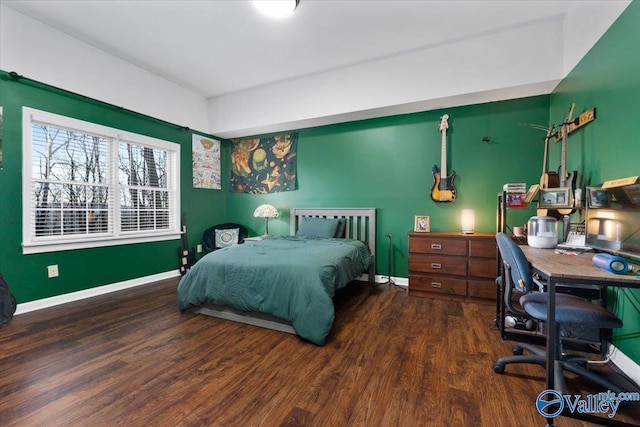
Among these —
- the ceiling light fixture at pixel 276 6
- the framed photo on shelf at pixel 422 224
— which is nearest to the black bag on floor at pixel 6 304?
the ceiling light fixture at pixel 276 6

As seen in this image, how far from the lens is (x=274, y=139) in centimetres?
445

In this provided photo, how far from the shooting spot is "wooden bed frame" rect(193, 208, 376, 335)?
7.48 ft

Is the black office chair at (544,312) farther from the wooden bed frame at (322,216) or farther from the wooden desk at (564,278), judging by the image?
the wooden bed frame at (322,216)

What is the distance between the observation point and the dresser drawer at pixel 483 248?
2786 millimetres

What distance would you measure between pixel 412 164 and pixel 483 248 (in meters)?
1.38

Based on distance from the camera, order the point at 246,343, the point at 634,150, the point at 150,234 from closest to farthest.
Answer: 1. the point at 634,150
2. the point at 246,343
3. the point at 150,234

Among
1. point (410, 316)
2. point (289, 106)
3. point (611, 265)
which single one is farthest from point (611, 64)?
point (289, 106)

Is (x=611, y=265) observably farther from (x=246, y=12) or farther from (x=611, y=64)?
(x=246, y=12)

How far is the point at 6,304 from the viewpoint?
7.70 ft

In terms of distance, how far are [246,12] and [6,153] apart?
2.66m

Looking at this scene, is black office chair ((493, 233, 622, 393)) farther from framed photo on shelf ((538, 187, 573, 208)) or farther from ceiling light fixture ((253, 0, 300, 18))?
ceiling light fixture ((253, 0, 300, 18))

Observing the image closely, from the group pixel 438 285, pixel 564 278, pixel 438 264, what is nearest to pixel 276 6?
pixel 564 278

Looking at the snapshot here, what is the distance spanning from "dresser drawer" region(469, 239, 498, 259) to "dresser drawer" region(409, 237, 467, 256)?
7cm

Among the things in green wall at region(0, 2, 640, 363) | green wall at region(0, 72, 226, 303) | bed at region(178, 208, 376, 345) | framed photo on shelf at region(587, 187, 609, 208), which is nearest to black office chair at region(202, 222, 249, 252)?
green wall at region(0, 2, 640, 363)
